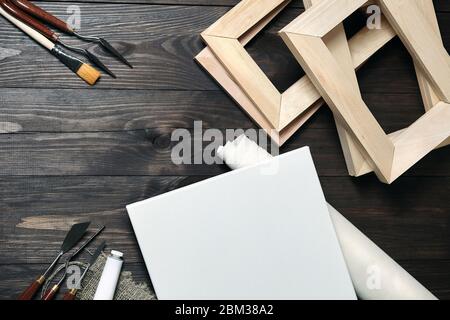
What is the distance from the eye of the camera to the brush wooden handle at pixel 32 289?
0.80 metres

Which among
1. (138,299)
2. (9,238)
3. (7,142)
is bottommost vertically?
(138,299)

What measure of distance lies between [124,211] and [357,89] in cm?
45

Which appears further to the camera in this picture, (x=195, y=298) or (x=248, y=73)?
(x=248, y=73)

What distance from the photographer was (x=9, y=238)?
84cm

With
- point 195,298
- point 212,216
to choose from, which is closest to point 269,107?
point 212,216

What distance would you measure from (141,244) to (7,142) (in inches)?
11.9

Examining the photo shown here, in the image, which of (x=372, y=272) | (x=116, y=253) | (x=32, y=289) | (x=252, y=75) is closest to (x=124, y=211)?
(x=116, y=253)

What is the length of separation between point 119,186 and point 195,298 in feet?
0.80

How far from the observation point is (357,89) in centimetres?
86

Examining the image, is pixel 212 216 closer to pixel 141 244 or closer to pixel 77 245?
pixel 141 244

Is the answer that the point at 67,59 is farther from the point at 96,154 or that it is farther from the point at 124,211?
the point at 124,211

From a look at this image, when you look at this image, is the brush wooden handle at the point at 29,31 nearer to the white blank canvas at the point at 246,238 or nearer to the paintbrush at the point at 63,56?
the paintbrush at the point at 63,56

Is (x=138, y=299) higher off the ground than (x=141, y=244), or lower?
lower

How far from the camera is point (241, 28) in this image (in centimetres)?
87
